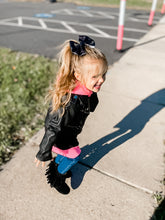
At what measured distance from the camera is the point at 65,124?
5.55ft

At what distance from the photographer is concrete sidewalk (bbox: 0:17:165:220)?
1918mm

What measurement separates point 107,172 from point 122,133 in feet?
2.43

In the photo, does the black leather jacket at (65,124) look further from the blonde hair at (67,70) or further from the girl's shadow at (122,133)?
the girl's shadow at (122,133)

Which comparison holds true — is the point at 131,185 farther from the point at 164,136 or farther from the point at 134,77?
the point at 134,77

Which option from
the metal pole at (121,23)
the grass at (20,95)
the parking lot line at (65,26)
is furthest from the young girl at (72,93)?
the parking lot line at (65,26)

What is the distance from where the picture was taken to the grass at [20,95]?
2885 mm

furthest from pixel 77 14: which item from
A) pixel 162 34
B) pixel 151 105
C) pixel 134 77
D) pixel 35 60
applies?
pixel 151 105

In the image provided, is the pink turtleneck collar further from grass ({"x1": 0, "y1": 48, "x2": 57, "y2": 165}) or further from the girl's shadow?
grass ({"x1": 0, "y1": 48, "x2": 57, "y2": 165})

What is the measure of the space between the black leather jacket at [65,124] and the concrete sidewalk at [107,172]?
1.75 ft

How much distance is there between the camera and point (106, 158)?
2469 millimetres

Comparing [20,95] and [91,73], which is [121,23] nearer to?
[20,95]

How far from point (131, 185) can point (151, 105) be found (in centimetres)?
174

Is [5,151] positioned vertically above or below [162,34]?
below

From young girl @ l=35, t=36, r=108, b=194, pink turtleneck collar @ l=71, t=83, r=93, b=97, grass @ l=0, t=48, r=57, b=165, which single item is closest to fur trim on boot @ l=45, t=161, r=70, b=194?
young girl @ l=35, t=36, r=108, b=194
